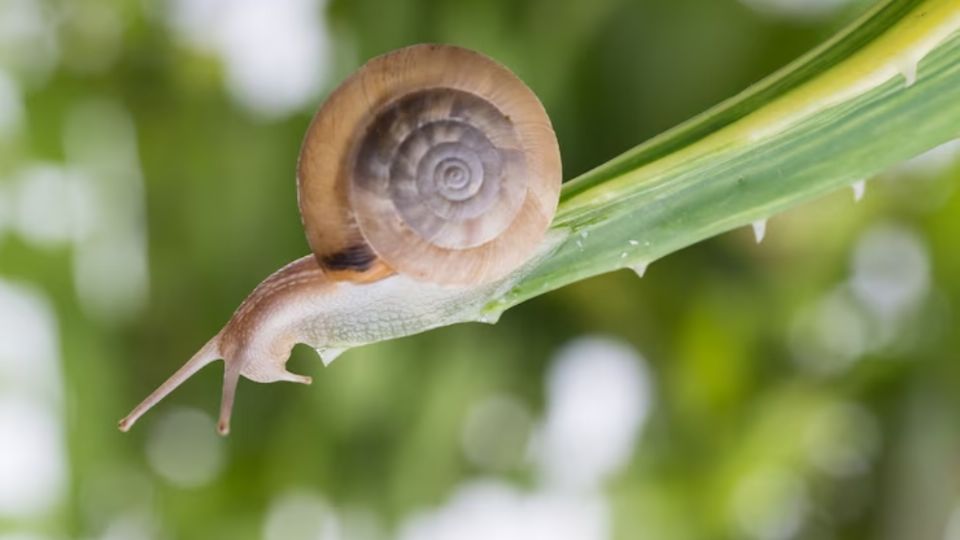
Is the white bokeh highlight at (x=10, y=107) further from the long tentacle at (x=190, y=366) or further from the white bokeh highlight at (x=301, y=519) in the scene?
the long tentacle at (x=190, y=366)

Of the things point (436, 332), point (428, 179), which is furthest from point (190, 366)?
point (436, 332)

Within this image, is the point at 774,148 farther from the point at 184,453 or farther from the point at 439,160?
the point at 184,453

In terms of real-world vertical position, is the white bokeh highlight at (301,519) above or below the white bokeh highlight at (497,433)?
below

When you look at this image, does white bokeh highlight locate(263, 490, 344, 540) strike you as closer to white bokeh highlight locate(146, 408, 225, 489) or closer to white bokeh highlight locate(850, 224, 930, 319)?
white bokeh highlight locate(146, 408, 225, 489)

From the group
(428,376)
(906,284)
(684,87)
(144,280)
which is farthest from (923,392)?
(144,280)

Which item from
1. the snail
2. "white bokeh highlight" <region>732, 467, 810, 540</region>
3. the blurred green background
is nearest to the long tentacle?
the snail

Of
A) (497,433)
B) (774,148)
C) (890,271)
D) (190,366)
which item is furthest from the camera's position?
(497,433)

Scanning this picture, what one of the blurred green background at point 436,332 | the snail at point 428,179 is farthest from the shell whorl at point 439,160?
the blurred green background at point 436,332

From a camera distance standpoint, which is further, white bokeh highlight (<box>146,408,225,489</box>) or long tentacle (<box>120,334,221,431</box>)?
white bokeh highlight (<box>146,408,225,489</box>)
